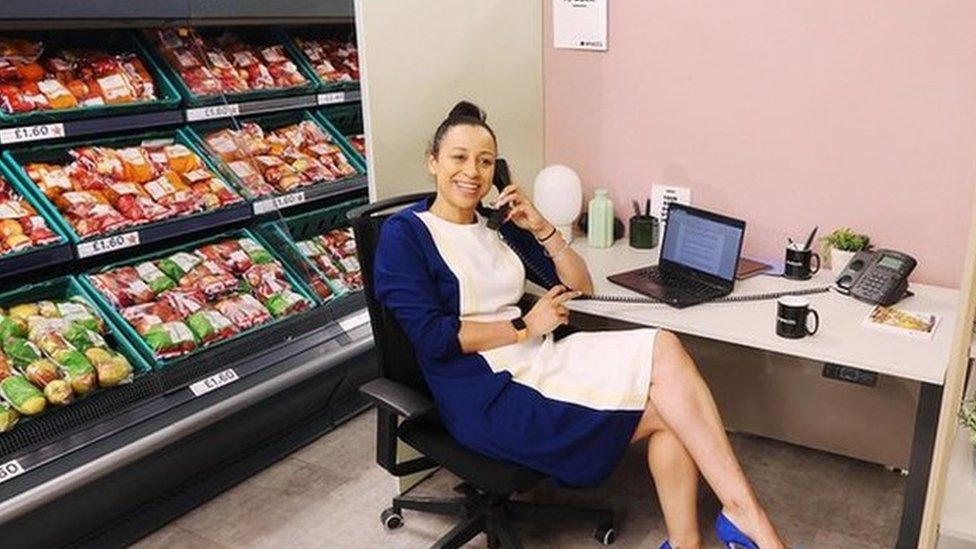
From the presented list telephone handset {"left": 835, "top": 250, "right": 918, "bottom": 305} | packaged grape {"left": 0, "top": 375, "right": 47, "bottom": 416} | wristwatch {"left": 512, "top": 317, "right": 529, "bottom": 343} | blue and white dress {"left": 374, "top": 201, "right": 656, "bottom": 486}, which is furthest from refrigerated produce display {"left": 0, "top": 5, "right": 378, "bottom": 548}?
telephone handset {"left": 835, "top": 250, "right": 918, "bottom": 305}

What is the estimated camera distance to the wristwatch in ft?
6.76

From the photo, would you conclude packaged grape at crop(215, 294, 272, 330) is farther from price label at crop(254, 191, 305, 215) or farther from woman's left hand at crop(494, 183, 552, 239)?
woman's left hand at crop(494, 183, 552, 239)

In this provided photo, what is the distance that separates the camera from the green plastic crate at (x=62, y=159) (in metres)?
2.42

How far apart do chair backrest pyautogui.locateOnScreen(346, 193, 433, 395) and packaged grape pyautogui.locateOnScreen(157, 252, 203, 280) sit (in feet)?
3.32

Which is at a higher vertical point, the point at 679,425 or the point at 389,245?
the point at 389,245

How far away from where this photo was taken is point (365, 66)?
2252 mm

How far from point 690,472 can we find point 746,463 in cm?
88

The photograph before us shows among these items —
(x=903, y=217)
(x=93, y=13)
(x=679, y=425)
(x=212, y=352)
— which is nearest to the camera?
(x=679, y=425)

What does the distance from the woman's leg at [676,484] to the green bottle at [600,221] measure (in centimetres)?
87

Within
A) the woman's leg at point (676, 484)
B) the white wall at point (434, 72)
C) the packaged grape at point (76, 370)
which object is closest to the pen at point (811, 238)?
the woman's leg at point (676, 484)

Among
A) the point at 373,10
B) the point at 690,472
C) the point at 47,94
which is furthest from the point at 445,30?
the point at 690,472

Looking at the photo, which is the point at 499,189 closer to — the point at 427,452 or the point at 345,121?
the point at 427,452

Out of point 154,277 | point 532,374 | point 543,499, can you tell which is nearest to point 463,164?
point 532,374

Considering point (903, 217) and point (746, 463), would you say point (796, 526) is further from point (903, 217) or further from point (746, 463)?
point (903, 217)
